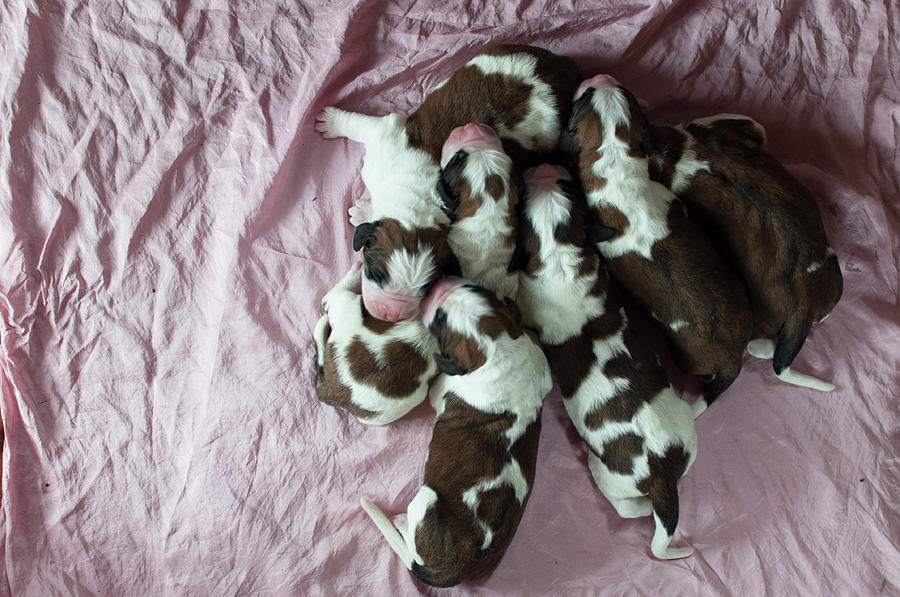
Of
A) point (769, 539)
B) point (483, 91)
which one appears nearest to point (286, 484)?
point (483, 91)

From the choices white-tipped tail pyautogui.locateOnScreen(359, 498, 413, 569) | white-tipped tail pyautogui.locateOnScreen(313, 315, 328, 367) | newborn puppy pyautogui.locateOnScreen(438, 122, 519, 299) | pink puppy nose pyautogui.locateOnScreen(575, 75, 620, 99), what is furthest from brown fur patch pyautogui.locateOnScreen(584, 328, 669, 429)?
white-tipped tail pyautogui.locateOnScreen(313, 315, 328, 367)

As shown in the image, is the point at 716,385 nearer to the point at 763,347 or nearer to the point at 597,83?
the point at 763,347

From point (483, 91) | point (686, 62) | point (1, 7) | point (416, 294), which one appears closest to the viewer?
point (416, 294)

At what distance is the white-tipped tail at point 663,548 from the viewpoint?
2389 millimetres

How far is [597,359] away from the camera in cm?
228

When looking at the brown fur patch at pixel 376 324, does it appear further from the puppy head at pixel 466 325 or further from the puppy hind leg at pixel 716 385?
the puppy hind leg at pixel 716 385

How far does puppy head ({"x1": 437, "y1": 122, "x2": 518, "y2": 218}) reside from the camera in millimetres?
2205

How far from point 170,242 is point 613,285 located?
1819 mm

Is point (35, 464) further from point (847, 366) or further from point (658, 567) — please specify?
point (847, 366)

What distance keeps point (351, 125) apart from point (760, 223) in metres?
1.66

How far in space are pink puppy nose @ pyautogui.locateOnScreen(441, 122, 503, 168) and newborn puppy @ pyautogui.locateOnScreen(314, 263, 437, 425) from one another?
646 millimetres

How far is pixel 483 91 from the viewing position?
7.69 ft

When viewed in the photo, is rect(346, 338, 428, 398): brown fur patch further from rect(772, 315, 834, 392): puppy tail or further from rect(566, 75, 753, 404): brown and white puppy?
rect(772, 315, 834, 392): puppy tail

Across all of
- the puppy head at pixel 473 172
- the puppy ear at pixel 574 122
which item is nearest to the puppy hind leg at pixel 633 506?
the puppy head at pixel 473 172
